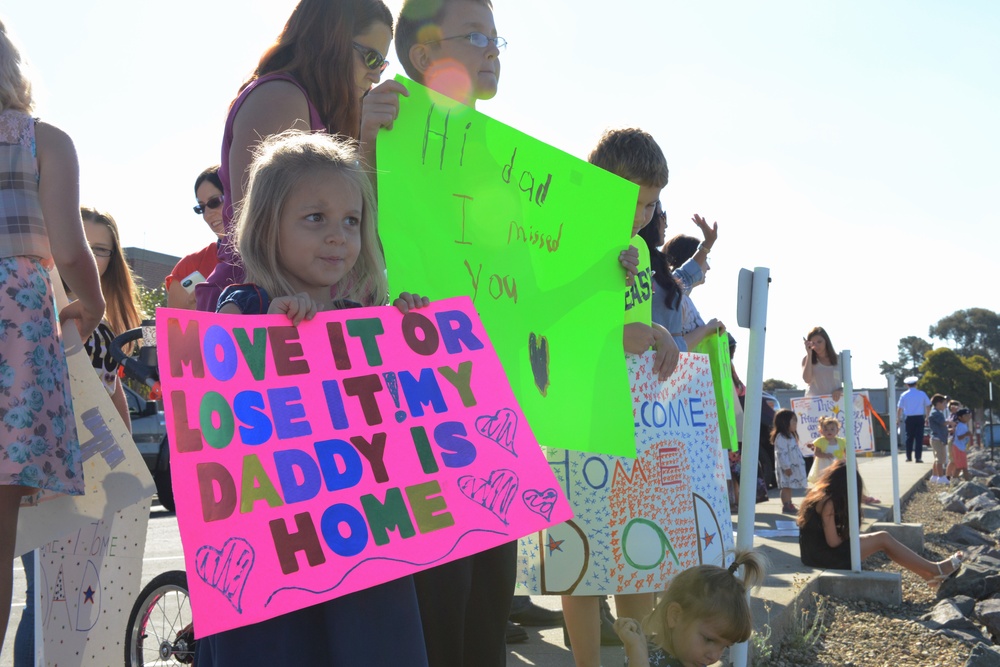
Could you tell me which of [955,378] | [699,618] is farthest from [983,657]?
[955,378]

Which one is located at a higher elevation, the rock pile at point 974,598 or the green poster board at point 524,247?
the green poster board at point 524,247

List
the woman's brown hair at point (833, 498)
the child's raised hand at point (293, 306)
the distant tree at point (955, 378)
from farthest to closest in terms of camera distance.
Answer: the distant tree at point (955, 378) < the woman's brown hair at point (833, 498) < the child's raised hand at point (293, 306)

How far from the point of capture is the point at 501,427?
213 cm

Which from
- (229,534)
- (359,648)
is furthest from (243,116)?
(359,648)

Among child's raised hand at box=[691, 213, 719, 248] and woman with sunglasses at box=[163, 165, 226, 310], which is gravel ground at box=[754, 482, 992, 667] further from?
woman with sunglasses at box=[163, 165, 226, 310]

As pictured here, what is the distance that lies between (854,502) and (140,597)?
13.6ft

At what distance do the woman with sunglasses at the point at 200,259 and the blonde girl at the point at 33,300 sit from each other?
0.35 meters

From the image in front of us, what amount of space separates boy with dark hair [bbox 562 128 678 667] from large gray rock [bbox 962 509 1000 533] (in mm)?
10727

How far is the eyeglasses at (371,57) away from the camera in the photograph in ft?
7.73

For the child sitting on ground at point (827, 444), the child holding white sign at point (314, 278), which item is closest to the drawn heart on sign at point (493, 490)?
the child holding white sign at point (314, 278)

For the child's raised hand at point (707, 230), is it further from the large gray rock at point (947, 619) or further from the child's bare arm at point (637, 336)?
the large gray rock at point (947, 619)

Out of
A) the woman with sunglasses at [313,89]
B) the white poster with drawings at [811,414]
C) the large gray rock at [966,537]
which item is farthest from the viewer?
the large gray rock at [966,537]

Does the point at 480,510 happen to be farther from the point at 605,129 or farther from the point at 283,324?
the point at 605,129

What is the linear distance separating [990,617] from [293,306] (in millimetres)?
6146
